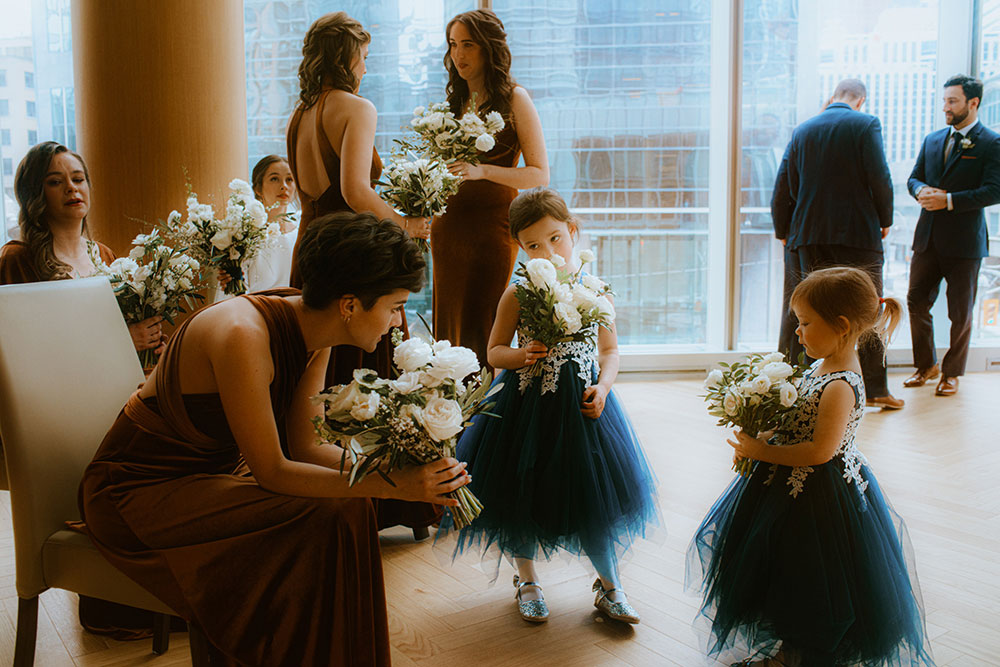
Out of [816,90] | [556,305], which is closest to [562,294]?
[556,305]

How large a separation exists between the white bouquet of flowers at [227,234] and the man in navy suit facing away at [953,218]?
4.76 metres

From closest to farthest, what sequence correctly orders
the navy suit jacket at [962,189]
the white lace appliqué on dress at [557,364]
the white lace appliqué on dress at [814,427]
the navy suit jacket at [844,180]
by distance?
the white lace appliqué on dress at [814,427] → the white lace appliqué on dress at [557,364] → the navy suit jacket at [844,180] → the navy suit jacket at [962,189]

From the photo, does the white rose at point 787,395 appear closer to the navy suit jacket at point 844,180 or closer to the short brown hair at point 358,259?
the short brown hair at point 358,259

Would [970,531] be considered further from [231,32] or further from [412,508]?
[231,32]

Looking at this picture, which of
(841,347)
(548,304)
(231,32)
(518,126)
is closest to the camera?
(841,347)

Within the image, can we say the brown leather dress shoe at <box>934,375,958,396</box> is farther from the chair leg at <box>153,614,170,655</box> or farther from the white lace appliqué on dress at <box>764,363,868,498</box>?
the chair leg at <box>153,614,170,655</box>

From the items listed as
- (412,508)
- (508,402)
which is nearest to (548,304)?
(508,402)

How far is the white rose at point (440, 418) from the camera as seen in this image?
68.9 inches

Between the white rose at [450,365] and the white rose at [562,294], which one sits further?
the white rose at [562,294]

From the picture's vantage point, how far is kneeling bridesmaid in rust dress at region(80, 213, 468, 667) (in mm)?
1809

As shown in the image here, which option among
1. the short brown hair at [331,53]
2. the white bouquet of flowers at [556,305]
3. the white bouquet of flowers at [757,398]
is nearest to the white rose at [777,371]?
the white bouquet of flowers at [757,398]

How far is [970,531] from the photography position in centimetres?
333

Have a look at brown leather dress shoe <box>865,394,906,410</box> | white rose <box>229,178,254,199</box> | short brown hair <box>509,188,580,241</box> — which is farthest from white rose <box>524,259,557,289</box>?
brown leather dress shoe <box>865,394,906,410</box>

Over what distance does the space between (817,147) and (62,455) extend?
184 inches
